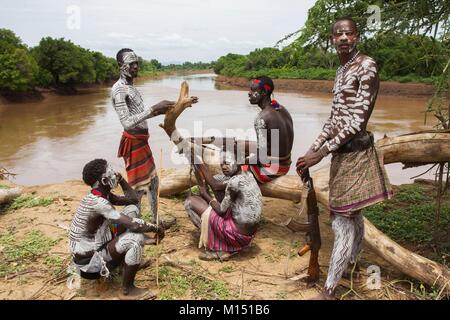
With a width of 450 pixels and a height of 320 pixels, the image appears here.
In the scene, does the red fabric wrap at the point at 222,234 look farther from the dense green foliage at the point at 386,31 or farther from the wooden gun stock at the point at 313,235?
the dense green foliage at the point at 386,31

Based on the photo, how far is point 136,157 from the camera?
4.00 m

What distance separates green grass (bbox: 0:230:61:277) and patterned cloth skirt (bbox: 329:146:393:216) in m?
2.73

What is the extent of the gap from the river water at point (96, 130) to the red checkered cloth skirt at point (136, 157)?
374cm

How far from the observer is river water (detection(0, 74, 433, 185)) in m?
9.95

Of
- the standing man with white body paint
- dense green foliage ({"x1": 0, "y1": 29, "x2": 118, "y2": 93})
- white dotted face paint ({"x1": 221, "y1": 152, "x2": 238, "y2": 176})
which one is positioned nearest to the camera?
the standing man with white body paint

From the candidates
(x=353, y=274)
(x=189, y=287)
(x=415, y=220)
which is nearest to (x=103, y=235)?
(x=189, y=287)

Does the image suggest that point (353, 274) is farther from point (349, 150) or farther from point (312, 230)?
point (349, 150)

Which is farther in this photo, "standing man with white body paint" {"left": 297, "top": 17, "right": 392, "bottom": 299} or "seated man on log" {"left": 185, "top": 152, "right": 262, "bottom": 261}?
"seated man on log" {"left": 185, "top": 152, "right": 262, "bottom": 261}

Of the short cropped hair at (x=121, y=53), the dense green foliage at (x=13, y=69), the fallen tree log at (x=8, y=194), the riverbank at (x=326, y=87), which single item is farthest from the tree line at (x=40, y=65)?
the short cropped hair at (x=121, y=53)

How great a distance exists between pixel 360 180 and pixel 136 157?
7.29 ft

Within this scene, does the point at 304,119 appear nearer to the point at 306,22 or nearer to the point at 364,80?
the point at 306,22

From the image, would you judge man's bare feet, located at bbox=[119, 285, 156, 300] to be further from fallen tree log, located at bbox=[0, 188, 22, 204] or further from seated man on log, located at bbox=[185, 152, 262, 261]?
fallen tree log, located at bbox=[0, 188, 22, 204]

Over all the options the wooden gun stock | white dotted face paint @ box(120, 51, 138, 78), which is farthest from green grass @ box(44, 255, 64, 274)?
the wooden gun stock
